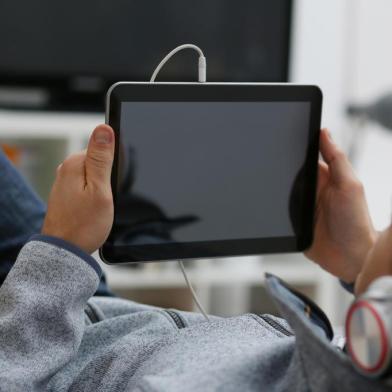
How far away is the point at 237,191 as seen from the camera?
0.90m

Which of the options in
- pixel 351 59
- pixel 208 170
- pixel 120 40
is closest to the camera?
pixel 208 170

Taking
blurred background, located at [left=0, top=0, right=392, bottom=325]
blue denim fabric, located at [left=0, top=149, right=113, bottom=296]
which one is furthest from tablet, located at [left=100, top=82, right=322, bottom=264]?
blurred background, located at [left=0, top=0, right=392, bottom=325]

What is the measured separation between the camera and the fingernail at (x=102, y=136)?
790mm

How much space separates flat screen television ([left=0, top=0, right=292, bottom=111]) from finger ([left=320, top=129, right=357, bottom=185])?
1592 millimetres

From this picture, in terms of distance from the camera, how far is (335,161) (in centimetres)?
94

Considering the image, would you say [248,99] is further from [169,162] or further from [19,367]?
[19,367]

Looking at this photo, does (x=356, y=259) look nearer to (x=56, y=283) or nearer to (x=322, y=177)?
(x=322, y=177)

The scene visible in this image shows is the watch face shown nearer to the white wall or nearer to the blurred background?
the blurred background

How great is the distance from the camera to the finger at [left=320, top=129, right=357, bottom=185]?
3.03ft

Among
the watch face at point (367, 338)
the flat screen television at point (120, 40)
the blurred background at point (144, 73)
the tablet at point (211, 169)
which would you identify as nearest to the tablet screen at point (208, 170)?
the tablet at point (211, 169)

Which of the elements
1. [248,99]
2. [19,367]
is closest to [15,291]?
[19,367]

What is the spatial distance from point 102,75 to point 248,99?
1.70 metres

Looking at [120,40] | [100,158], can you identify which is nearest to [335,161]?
[100,158]

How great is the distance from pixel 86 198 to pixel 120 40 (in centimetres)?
178
